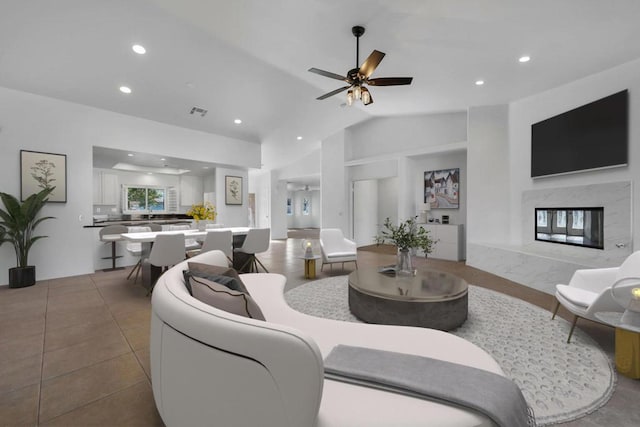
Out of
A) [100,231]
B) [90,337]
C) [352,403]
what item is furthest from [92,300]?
[352,403]

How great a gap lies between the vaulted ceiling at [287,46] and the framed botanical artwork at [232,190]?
7.58ft

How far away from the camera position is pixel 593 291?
2381 millimetres

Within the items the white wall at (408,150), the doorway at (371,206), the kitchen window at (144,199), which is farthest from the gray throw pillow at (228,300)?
the kitchen window at (144,199)

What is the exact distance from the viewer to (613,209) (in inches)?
129

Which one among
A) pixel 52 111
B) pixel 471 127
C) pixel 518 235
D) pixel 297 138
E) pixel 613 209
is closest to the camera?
pixel 613 209

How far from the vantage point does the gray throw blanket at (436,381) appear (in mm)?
868

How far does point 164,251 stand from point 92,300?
3.30 ft

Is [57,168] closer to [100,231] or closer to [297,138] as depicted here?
[100,231]

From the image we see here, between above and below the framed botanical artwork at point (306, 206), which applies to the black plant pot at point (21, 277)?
below

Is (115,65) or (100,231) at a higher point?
(115,65)

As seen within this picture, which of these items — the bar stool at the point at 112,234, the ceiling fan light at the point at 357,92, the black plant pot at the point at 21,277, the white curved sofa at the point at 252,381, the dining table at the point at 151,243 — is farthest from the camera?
the bar stool at the point at 112,234

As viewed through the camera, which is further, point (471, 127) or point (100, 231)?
point (471, 127)

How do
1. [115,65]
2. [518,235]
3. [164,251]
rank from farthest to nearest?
[518,235] → [115,65] → [164,251]

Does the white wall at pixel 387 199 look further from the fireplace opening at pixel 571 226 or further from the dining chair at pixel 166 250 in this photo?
the dining chair at pixel 166 250
